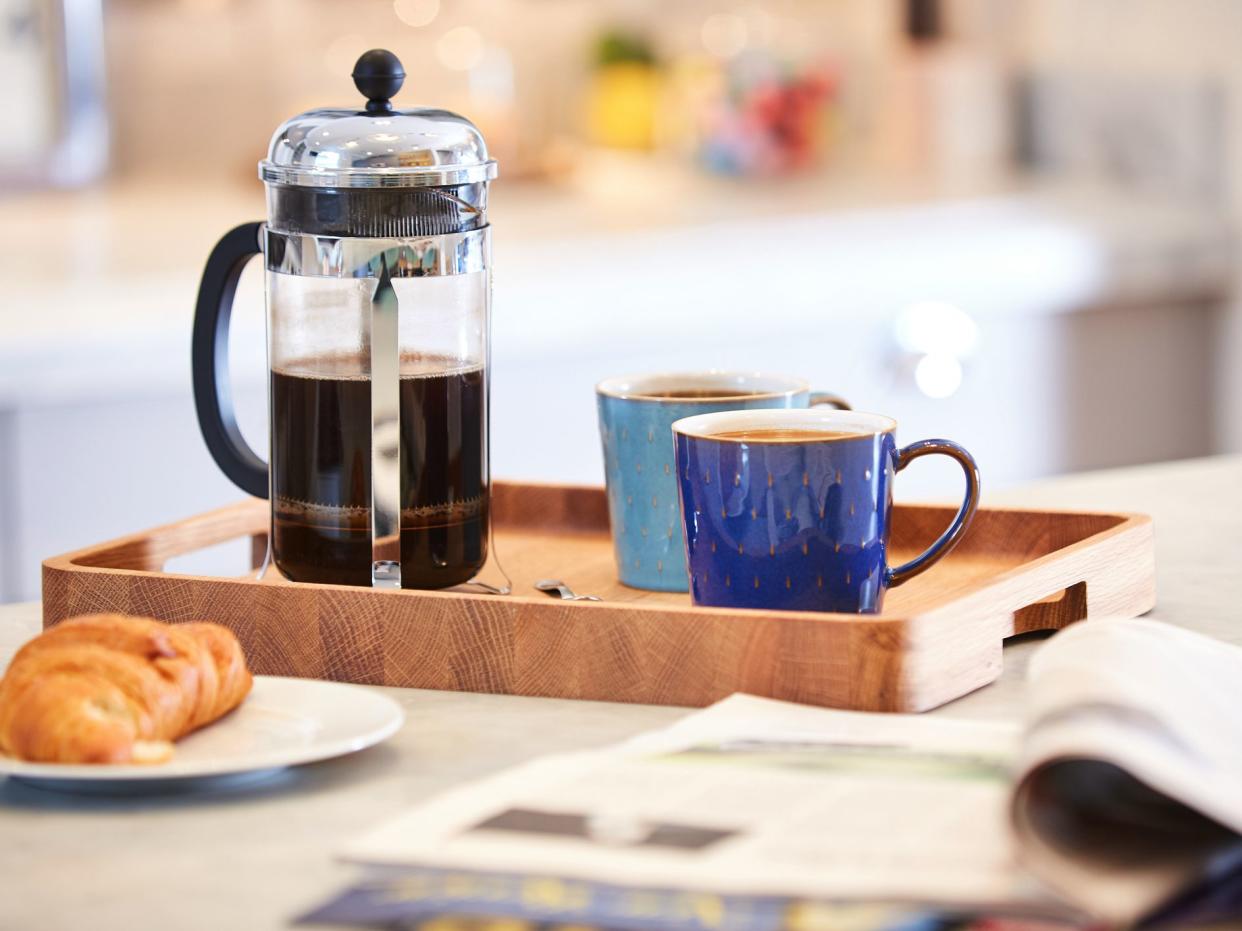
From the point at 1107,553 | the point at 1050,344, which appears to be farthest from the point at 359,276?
the point at 1050,344

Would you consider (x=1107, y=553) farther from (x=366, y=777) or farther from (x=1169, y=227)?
(x=1169, y=227)

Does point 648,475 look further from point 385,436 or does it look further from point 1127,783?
point 1127,783

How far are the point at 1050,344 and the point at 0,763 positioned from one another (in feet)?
6.65

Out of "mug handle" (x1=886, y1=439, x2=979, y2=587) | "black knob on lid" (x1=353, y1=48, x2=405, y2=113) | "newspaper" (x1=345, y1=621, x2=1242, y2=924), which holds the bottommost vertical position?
"newspaper" (x1=345, y1=621, x2=1242, y2=924)

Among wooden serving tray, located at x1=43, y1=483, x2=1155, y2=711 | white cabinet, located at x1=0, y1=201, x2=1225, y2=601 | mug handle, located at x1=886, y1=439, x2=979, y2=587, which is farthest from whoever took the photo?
white cabinet, located at x1=0, y1=201, x2=1225, y2=601

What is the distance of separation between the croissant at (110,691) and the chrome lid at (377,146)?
0.26 m

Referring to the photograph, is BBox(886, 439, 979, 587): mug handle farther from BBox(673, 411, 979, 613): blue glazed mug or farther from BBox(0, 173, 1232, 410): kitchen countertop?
BBox(0, 173, 1232, 410): kitchen countertop

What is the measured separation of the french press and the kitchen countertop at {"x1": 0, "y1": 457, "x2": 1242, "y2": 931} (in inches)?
4.3

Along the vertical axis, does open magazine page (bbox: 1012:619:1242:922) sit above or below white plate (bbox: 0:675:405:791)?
above

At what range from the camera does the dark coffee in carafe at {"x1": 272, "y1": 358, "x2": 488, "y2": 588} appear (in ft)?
2.99

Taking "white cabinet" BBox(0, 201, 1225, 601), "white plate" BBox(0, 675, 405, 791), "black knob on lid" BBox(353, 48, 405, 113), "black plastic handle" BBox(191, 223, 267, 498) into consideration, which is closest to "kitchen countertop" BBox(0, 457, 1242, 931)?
"white plate" BBox(0, 675, 405, 791)

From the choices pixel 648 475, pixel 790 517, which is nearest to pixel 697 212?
pixel 648 475

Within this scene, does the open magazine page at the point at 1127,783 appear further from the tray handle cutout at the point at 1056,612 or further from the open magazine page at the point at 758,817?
the tray handle cutout at the point at 1056,612

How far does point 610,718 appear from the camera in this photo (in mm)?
793
